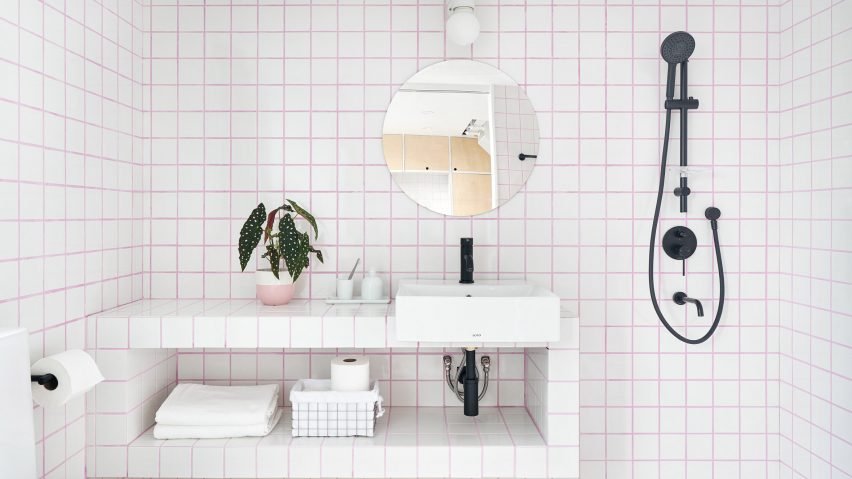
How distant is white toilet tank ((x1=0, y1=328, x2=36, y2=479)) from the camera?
129cm

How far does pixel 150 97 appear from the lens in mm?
2279

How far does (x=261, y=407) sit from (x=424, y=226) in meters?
0.90

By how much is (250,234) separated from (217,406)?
0.60 metres

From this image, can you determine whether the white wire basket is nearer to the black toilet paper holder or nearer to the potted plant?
the potted plant

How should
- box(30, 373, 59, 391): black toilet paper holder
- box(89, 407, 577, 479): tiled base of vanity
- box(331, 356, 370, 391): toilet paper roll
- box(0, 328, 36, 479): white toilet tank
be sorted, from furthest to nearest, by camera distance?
box(331, 356, 370, 391): toilet paper roll → box(89, 407, 577, 479): tiled base of vanity → box(30, 373, 59, 391): black toilet paper holder → box(0, 328, 36, 479): white toilet tank

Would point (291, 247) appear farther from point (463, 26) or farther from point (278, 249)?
point (463, 26)

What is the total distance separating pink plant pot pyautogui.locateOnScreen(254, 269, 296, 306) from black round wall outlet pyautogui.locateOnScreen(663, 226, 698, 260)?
4.81ft

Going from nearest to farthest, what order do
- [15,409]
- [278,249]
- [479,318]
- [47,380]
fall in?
[15,409], [47,380], [479,318], [278,249]

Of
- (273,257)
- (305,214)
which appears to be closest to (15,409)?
(273,257)

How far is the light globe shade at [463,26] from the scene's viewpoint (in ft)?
6.89

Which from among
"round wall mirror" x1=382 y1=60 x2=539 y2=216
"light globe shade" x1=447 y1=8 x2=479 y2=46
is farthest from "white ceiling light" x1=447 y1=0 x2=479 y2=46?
"round wall mirror" x1=382 y1=60 x2=539 y2=216

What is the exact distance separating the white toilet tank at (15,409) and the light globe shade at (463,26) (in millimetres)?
1619

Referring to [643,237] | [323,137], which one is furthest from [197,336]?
[643,237]

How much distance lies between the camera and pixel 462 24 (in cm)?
210
